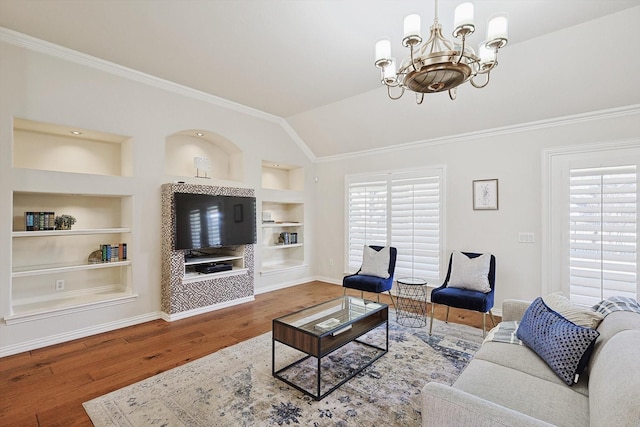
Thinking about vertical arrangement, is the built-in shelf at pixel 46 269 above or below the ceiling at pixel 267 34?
below

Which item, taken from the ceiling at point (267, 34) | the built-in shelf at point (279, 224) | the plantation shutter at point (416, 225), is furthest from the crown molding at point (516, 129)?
the built-in shelf at point (279, 224)

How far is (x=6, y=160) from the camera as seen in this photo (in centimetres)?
292

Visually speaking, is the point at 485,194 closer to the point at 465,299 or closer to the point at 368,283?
the point at 465,299

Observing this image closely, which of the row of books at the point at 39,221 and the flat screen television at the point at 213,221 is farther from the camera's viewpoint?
the flat screen television at the point at 213,221

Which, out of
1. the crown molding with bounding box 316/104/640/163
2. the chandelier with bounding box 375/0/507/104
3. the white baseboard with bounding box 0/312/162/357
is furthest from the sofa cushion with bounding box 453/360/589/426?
the white baseboard with bounding box 0/312/162/357

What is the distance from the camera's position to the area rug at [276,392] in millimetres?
2006

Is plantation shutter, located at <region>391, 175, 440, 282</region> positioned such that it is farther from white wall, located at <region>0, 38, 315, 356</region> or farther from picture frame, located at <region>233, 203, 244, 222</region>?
white wall, located at <region>0, 38, 315, 356</region>

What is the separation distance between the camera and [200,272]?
4.30 meters

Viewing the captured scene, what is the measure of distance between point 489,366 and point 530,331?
43cm

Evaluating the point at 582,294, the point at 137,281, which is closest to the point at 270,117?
the point at 137,281

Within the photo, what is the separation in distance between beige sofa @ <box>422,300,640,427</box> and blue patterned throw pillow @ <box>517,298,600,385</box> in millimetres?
45

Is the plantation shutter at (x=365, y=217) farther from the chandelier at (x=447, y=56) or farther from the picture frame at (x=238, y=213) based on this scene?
the chandelier at (x=447, y=56)

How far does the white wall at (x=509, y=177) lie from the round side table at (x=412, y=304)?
0.88 m

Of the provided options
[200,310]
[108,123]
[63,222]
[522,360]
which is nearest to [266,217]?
[200,310]
